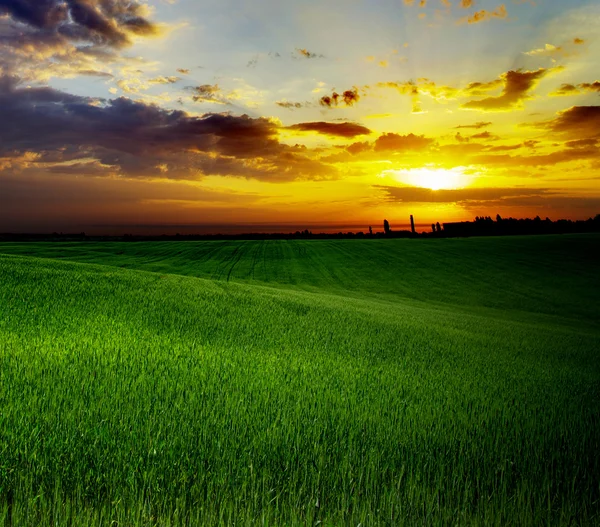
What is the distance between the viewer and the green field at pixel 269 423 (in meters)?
3.89

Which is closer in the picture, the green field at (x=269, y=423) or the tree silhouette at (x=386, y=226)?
the green field at (x=269, y=423)

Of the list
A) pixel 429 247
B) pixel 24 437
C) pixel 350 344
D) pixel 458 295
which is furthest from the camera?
pixel 429 247

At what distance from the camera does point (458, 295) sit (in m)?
41.2

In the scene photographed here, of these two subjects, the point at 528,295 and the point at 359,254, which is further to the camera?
the point at 359,254

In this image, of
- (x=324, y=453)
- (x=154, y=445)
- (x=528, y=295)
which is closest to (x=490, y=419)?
(x=324, y=453)

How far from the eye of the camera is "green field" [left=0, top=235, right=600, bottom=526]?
3.89 meters

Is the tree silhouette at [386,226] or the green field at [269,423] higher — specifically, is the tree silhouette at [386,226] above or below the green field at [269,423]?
above

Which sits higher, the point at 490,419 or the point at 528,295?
the point at 490,419

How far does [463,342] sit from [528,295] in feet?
104

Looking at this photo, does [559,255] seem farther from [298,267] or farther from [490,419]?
[490,419]

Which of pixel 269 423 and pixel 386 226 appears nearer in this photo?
pixel 269 423

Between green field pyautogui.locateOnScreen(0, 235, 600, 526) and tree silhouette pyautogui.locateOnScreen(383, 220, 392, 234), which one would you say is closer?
green field pyautogui.locateOnScreen(0, 235, 600, 526)

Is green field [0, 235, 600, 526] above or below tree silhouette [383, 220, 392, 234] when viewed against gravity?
below

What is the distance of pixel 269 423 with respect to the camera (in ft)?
17.5
